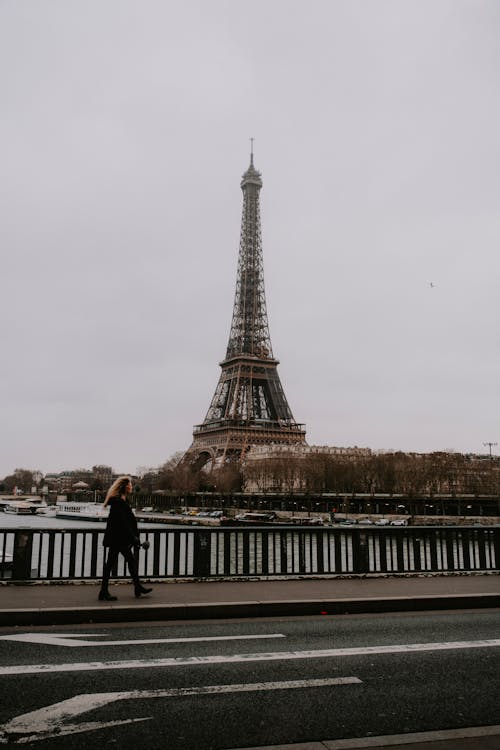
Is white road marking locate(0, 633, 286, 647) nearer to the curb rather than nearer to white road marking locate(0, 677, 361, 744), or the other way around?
the curb

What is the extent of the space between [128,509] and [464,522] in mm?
84988

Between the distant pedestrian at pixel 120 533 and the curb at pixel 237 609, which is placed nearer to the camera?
the curb at pixel 237 609

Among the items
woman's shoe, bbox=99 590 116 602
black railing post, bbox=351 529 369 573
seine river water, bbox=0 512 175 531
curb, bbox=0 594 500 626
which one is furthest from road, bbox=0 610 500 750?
seine river water, bbox=0 512 175 531

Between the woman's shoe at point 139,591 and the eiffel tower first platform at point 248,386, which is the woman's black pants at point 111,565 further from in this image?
the eiffel tower first platform at point 248,386

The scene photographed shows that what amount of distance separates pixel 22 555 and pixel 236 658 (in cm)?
586

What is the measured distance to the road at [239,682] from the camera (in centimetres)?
526

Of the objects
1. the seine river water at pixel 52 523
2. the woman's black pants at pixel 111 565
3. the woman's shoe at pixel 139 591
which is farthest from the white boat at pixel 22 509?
the woman's shoe at pixel 139 591

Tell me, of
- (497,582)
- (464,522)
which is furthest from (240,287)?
(497,582)

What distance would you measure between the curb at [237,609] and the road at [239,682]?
13.9 inches

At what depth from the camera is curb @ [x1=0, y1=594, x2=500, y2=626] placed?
31.1 ft

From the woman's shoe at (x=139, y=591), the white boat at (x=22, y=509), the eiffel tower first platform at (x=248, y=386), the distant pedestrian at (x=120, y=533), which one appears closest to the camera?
the woman's shoe at (x=139, y=591)

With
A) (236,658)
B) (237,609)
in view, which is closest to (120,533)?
(237,609)

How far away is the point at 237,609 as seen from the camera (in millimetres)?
10180

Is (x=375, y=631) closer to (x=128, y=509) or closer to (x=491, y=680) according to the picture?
(x=491, y=680)
